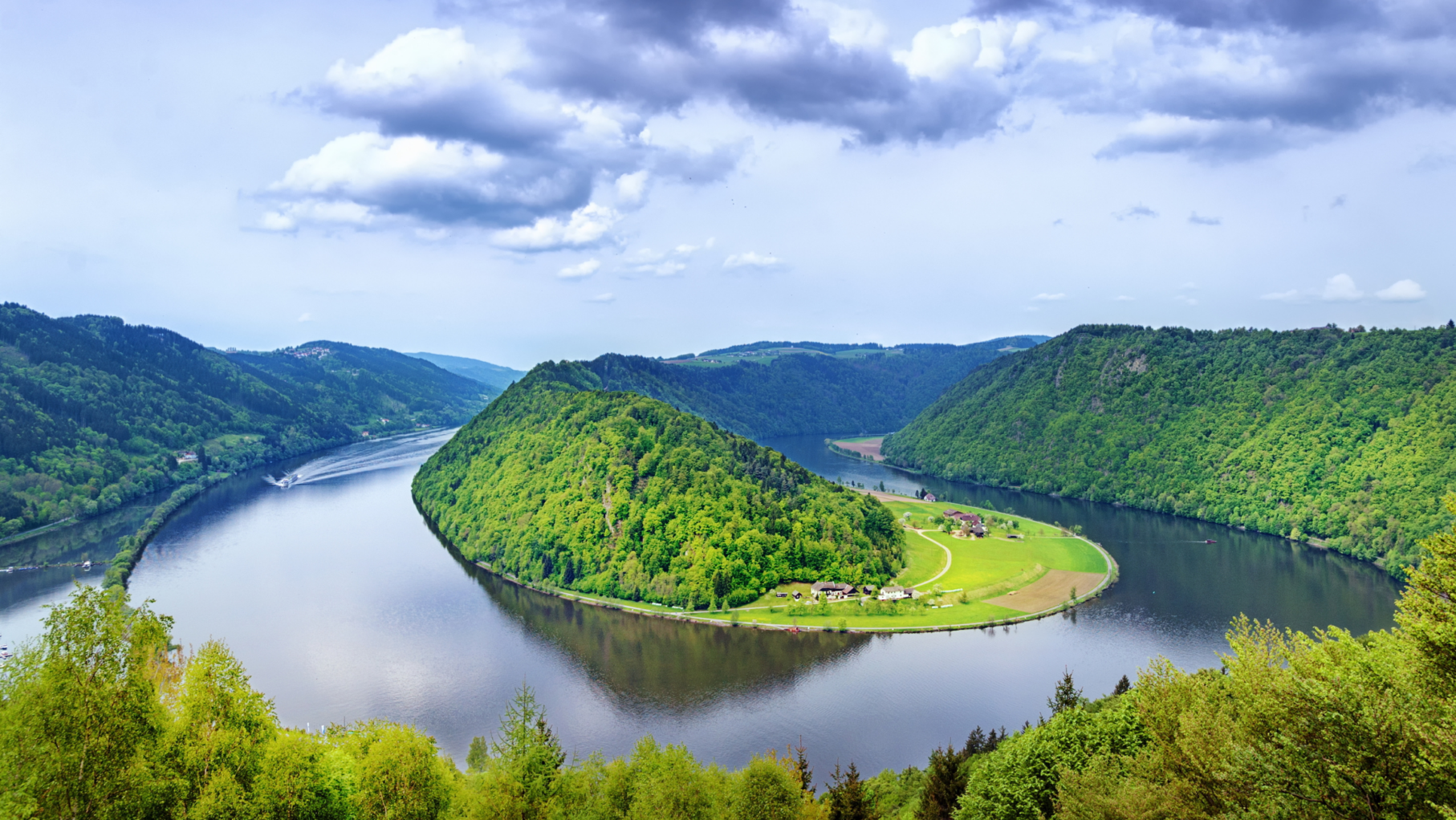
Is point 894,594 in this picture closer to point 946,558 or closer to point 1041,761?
point 946,558

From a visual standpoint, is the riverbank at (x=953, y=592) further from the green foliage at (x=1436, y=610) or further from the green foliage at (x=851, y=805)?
the green foliage at (x=1436, y=610)

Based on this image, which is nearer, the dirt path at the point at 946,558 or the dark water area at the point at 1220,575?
the dark water area at the point at 1220,575

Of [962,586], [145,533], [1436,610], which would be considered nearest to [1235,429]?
[962,586]

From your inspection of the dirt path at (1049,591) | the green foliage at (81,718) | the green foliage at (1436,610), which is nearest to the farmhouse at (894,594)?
the dirt path at (1049,591)

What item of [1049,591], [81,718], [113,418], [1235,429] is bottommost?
[1049,591]

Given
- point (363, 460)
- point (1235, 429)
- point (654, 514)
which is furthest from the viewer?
point (363, 460)

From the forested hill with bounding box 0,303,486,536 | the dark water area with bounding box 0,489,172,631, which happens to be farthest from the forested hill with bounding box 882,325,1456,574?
the forested hill with bounding box 0,303,486,536
